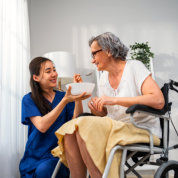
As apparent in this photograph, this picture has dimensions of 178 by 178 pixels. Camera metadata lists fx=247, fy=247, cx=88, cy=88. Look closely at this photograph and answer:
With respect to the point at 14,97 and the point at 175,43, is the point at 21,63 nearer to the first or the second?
the point at 14,97

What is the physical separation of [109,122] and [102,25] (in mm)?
2084

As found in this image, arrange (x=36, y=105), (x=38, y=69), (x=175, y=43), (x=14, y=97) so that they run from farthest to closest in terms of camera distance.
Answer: (x=175, y=43) < (x=14, y=97) < (x=38, y=69) < (x=36, y=105)

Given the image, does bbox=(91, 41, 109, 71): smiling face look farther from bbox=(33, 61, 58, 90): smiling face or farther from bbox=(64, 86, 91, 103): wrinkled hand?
bbox=(33, 61, 58, 90): smiling face

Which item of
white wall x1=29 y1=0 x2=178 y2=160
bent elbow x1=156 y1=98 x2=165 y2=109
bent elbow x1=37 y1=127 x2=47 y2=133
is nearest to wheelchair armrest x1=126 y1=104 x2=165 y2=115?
bent elbow x1=156 y1=98 x2=165 y2=109

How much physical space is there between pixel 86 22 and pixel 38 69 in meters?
1.49

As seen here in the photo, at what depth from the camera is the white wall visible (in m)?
2.93

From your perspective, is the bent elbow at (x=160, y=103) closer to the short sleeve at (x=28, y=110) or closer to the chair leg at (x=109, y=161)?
the chair leg at (x=109, y=161)

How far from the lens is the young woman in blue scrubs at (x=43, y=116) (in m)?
1.47

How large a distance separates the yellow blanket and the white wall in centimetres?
187

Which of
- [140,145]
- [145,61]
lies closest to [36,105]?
[140,145]

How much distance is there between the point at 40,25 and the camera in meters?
3.00

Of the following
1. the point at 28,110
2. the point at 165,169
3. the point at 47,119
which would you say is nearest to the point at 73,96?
the point at 47,119

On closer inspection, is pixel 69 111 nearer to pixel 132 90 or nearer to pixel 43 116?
pixel 43 116

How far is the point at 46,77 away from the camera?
169 cm
